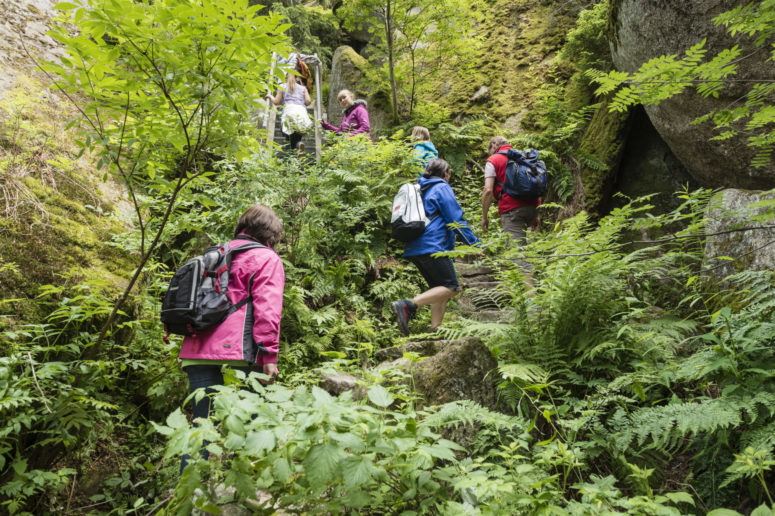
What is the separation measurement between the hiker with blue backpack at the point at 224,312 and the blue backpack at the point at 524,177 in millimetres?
3893

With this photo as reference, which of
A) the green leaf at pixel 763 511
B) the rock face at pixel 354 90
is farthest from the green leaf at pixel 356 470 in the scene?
the rock face at pixel 354 90

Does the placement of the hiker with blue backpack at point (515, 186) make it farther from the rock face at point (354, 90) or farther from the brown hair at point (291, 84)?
the rock face at point (354, 90)

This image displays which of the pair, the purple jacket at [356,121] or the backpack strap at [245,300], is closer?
the backpack strap at [245,300]

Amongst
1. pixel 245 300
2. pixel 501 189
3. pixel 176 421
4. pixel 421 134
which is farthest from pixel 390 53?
pixel 176 421

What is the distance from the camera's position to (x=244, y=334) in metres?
2.86

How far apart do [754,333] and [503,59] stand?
1014cm

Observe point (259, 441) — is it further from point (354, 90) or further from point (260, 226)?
point (354, 90)

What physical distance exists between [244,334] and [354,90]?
10.3 meters

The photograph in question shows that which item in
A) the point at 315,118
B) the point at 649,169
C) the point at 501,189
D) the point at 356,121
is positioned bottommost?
the point at 501,189

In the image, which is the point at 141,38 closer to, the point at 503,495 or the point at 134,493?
the point at 503,495

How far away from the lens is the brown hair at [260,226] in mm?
3252

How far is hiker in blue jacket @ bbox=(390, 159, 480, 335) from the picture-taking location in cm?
480

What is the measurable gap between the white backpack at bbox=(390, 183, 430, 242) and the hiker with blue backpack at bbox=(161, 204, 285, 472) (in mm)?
2053

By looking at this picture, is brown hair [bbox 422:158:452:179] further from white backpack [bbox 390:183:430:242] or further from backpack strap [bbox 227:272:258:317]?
backpack strap [bbox 227:272:258:317]
